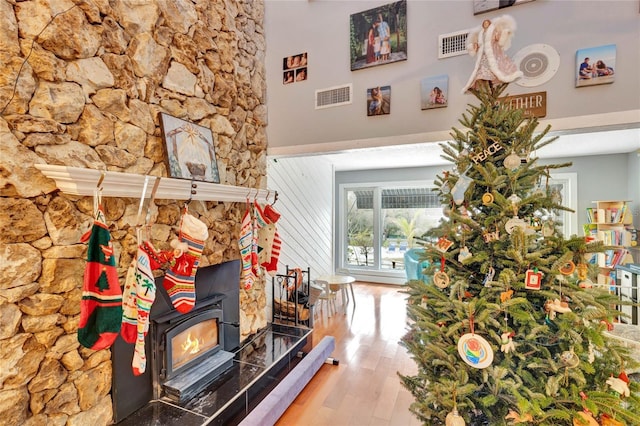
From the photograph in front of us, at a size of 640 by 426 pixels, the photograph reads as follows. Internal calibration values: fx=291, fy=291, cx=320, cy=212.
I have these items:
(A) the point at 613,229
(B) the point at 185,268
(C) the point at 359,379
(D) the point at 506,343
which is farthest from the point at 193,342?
(A) the point at 613,229

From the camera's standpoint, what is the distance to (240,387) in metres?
1.87

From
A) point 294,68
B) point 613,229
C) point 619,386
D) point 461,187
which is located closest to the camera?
point 619,386

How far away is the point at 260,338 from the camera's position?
2588 mm

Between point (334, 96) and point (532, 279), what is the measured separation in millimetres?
1971

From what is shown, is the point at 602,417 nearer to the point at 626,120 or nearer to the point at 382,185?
the point at 626,120

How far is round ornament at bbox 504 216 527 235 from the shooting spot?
48.2 inches

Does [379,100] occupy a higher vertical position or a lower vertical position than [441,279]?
higher

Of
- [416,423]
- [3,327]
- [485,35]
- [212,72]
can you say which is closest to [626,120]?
[485,35]

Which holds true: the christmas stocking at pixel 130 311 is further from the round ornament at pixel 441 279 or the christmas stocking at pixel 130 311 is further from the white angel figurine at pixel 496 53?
the white angel figurine at pixel 496 53

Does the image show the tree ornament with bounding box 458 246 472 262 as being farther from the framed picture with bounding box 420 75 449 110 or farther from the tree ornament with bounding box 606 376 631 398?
the framed picture with bounding box 420 75 449 110

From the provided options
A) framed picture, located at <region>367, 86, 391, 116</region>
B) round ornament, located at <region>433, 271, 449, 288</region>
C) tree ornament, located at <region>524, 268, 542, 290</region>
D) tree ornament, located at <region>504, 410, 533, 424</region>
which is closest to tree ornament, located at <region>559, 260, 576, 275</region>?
tree ornament, located at <region>524, 268, 542, 290</region>

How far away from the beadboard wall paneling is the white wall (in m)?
0.81

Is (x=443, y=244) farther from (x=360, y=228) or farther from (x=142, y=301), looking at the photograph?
(x=360, y=228)

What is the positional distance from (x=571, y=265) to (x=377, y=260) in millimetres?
5008
